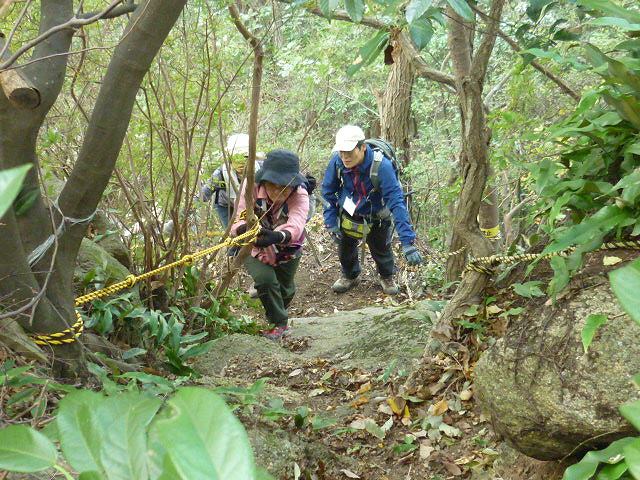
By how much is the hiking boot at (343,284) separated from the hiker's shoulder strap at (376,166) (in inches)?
98.8

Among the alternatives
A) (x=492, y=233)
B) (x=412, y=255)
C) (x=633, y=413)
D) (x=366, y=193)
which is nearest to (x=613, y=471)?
(x=633, y=413)

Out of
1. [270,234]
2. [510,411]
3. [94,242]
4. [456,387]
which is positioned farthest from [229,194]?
[510,411]

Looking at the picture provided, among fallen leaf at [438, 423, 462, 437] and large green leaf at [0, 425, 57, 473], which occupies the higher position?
large green leaf at [0, 425, 57, 473]

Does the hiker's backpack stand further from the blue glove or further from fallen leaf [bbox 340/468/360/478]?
fallen leaf [bbox 340/468/360/478]

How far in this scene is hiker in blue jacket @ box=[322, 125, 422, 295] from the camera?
6.91 meters

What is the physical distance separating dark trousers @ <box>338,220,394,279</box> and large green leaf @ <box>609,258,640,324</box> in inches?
287

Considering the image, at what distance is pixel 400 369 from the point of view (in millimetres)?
4363

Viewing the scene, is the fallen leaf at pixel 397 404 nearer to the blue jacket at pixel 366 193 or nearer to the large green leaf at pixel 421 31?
the large green leaf at pixel 421 31

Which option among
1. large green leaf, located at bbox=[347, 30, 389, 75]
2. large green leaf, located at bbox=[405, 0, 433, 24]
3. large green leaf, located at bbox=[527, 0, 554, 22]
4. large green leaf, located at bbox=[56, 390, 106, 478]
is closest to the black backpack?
large green leaf, located at bbox=[527, 0, 554, 22]

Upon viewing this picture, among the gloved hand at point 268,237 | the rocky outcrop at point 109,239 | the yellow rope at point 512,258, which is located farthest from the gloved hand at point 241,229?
the yellow rope at point 512,258

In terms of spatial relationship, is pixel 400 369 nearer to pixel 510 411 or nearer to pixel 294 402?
pixel 294 402

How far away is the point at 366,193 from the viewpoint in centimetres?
738

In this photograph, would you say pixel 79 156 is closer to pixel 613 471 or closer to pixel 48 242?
pixel 48 242

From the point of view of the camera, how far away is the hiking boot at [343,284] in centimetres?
931
